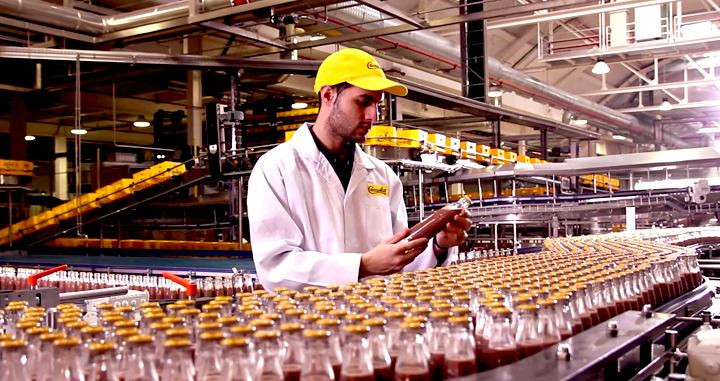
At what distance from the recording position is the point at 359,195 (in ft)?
Answer: 9.60

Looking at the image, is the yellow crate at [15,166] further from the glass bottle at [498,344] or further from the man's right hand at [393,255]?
the glass bottle at [498,344]

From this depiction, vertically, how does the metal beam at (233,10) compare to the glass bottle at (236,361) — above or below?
above

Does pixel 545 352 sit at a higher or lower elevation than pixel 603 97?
lower

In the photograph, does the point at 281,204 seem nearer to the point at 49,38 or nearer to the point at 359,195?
the point at 359,195

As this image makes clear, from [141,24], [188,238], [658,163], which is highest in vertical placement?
[141,24]

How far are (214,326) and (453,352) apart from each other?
43 centimetres

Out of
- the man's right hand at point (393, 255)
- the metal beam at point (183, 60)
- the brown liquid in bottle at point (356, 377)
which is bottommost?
the brown liquid in bottle at point (356, 377)

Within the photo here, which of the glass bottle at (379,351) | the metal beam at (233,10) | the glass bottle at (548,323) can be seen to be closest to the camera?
the glass bottle at (379,351)

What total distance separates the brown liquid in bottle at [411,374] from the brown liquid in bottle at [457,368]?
66mm

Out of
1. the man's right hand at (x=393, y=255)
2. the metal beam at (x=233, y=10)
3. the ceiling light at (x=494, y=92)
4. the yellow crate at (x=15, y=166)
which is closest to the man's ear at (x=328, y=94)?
the man's right hand at (x=393, y=255)

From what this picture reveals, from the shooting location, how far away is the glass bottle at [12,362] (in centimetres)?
117

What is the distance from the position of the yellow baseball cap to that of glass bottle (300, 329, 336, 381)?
Result: 157cm

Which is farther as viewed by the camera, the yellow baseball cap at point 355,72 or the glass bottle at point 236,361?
the yellow baseball cap at point 355,72

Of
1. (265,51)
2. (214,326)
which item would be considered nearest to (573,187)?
(265,51)
